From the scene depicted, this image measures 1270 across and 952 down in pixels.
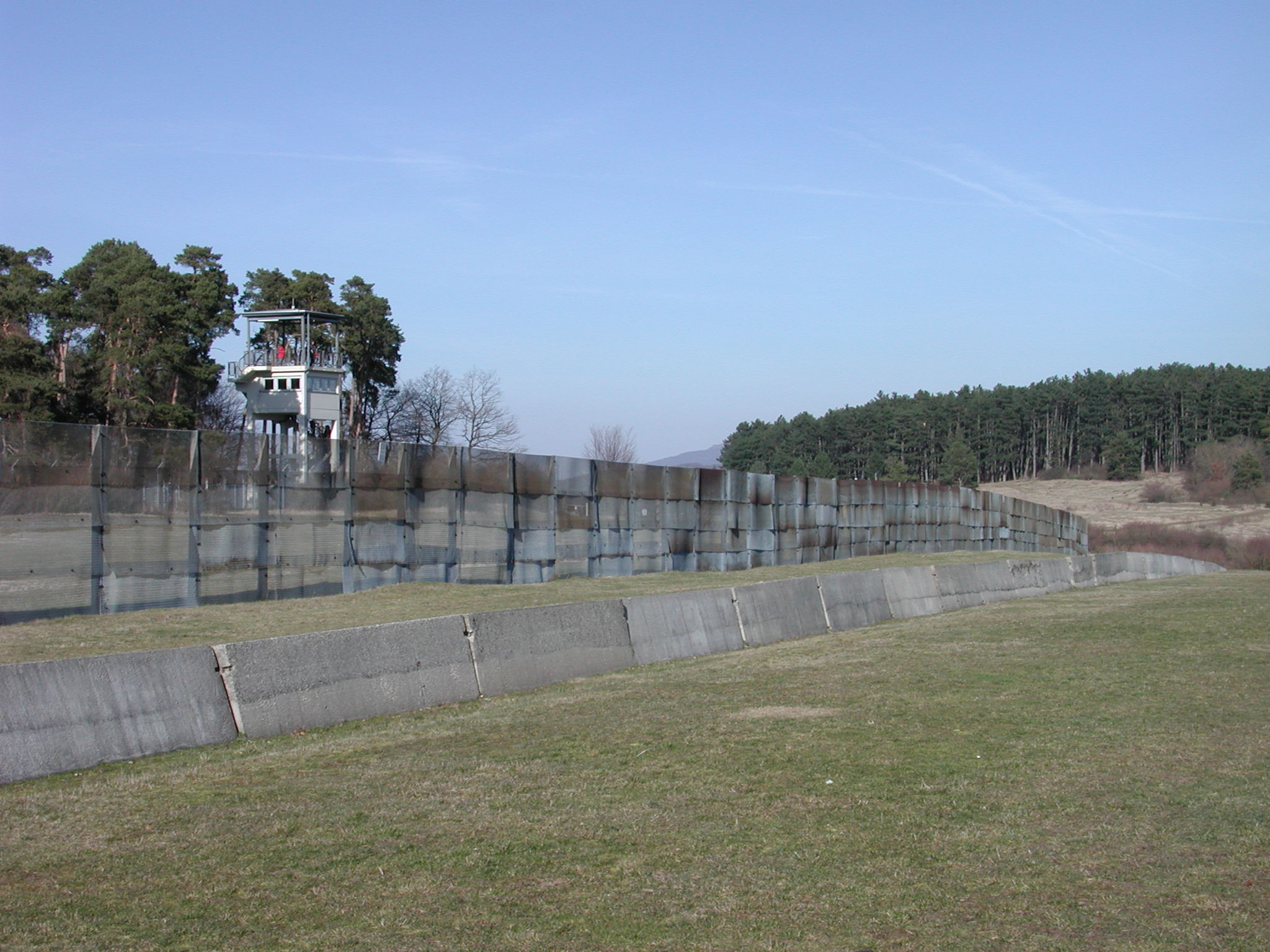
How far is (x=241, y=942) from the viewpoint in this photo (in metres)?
5.02

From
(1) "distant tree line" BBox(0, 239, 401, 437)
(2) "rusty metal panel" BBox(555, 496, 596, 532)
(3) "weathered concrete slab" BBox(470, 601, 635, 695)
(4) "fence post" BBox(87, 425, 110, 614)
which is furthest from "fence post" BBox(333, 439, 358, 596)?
(1) "distant tree line" BBox(0, 239, 401, 437)

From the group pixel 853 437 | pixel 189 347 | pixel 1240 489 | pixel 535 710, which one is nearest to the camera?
pixel 535 710

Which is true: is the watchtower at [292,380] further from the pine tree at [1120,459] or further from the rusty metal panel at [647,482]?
the pine tree at [1120,459]

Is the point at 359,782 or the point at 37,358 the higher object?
the point at 37,358

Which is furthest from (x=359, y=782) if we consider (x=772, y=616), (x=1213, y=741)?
(x=772, y=616)

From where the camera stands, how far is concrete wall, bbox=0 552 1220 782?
28.6 feet

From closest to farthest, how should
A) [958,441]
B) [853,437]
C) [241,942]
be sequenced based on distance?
[241,942]
[958,441]
[853,437]

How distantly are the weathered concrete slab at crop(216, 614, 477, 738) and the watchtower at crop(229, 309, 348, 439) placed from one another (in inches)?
2231

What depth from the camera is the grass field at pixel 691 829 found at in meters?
5.22

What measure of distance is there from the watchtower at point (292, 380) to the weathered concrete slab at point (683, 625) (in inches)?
2093

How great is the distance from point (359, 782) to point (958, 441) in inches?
5963

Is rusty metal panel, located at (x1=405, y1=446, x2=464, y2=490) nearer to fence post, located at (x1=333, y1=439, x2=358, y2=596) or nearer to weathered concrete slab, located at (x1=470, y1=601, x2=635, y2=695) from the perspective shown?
fence post, located at (x1=333, y1=439, x2=358, y2=596)

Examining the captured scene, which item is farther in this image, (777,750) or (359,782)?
(777,750)

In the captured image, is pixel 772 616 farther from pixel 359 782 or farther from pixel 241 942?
pixel 241 942
